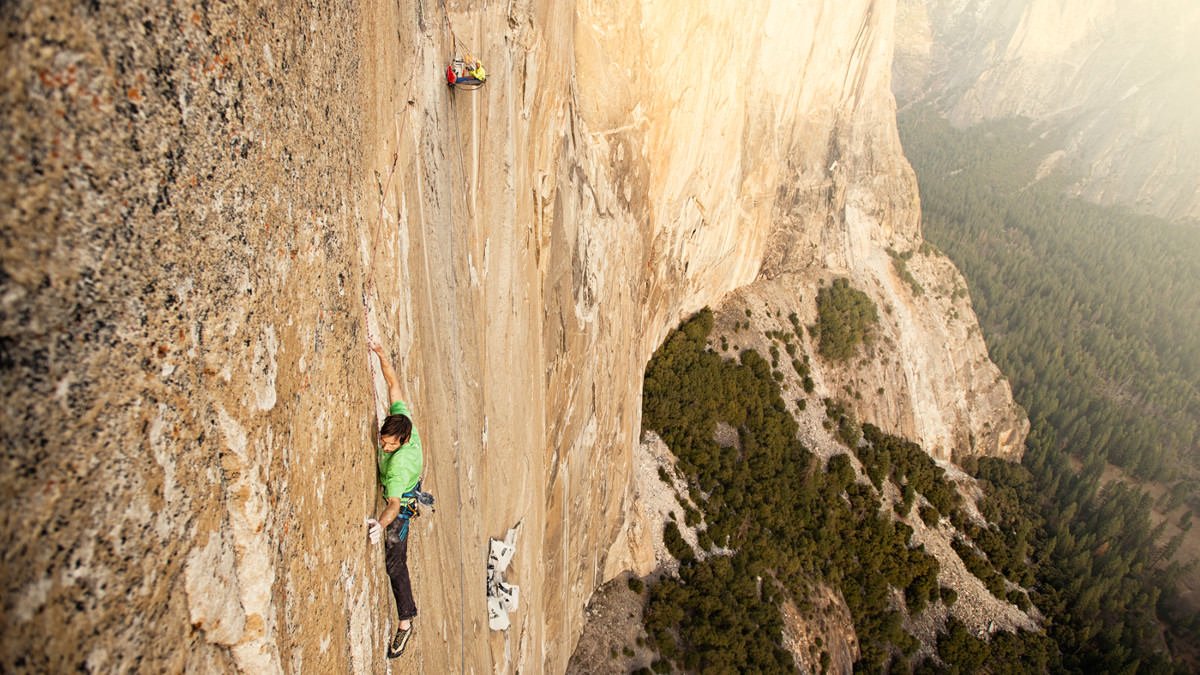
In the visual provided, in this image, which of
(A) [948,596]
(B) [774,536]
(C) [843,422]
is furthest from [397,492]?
(C) [843,422]

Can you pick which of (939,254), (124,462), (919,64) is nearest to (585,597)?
(124,462)

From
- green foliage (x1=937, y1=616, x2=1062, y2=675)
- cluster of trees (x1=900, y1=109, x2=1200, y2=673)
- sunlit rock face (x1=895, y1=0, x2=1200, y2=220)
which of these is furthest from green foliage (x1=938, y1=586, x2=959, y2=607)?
sunlit rock face (x1=895, y1=0, x2=1200, y2=220)

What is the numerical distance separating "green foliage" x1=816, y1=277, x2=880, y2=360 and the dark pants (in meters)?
37.0

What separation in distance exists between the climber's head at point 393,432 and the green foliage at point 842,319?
37.3m

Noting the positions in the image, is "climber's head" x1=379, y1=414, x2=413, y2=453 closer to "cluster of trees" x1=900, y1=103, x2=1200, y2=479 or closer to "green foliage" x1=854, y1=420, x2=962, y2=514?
"green foliage" x1=854, y1=420, x2=962, y2=514

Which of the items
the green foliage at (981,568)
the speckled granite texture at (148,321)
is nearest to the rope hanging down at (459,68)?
the speckled granite texture at (148,321)

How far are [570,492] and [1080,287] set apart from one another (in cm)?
10817

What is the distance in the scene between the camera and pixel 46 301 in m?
1.85

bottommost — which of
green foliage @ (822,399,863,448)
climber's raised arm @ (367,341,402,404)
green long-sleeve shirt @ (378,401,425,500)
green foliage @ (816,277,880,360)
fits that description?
green foliage @ (822,399,863,448)

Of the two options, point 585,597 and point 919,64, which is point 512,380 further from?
point 919,64

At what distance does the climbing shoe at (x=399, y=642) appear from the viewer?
18.3 feet

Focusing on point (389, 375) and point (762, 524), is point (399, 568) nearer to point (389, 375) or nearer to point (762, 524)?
point (389, 375)

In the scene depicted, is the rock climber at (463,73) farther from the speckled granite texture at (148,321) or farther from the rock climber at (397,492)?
the rock climber at (397,492)

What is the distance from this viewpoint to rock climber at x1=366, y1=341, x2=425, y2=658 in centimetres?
523
